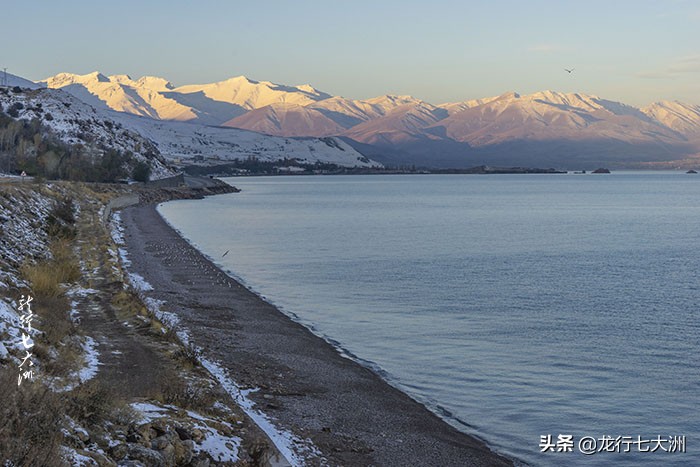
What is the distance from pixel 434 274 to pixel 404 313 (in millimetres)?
11261

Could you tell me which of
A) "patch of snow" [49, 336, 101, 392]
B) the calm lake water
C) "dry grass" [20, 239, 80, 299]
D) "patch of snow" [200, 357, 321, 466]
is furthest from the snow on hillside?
"patch of snow" [200, 357, 321, 466]

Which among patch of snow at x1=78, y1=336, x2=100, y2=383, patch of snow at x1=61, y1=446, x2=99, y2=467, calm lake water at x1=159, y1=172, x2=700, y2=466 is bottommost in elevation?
calm lake water at x1=159, y1=172, x2=700, y2=466

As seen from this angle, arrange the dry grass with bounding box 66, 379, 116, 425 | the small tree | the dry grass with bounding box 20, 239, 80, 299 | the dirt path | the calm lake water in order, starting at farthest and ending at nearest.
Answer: the small tree
the dry grass with bounding box 20, 239, 80, 299
the calm lake water
the dirt path
the dry grass with bounding box 66, 379, 116, 425

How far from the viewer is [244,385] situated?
16.1m

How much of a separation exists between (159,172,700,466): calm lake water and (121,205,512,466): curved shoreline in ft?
2.63

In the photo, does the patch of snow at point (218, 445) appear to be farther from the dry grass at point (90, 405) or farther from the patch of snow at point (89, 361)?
the patch of snow at point (89, 361)

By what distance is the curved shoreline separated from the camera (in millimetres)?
13445

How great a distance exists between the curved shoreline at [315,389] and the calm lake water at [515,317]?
80 centimetres

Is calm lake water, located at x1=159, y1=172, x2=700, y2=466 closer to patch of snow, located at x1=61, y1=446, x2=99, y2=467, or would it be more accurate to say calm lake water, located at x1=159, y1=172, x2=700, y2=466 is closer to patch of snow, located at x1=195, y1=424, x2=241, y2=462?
patch of snow, located at x1=195, y1=424, x2=241, y2=462

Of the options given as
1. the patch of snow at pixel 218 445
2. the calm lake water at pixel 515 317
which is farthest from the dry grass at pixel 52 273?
the patch of snow at pixel 218 445

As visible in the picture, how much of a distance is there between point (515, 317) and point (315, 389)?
12650 mm

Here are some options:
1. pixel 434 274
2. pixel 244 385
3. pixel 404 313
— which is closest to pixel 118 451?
pixel 244 385

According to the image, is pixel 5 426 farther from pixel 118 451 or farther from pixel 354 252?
pixel 354 252

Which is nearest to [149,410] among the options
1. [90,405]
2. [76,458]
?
[90,405]
